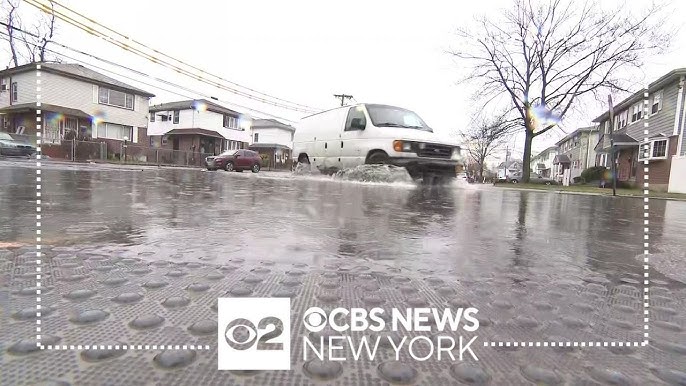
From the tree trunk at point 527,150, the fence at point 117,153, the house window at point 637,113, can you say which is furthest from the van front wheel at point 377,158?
the house window at point 637,113

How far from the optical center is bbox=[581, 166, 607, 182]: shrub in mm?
32156

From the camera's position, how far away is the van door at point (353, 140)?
9.95 metres

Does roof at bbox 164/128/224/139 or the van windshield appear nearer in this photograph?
the van windshield

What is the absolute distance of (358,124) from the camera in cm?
1008

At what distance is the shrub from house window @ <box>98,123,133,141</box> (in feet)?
138

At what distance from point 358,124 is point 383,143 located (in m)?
1.24

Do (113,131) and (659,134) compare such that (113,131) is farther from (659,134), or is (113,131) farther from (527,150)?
(659,134)

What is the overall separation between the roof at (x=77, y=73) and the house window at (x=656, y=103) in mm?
41820

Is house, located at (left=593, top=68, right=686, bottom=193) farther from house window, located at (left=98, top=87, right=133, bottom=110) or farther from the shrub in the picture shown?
house window, located at (left=98, top=87, right=133, bottom=110)

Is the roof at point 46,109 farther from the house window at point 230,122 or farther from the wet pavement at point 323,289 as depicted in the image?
the wet pavement at point 323,289

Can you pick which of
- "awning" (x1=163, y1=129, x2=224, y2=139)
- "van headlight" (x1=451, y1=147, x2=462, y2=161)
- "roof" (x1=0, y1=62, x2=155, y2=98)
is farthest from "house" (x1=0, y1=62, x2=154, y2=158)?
"van headlight" (x1=451, y1=147, x2=462, y2=161)

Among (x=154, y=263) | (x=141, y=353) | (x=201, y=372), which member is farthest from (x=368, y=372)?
(x=154, y=263)

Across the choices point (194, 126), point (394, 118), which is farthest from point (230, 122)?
point (394, 118)

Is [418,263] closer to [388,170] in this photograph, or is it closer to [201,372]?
[201,372]
